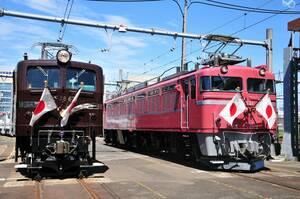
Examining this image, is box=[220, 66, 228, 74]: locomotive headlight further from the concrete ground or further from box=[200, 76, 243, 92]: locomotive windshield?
the concrete ground

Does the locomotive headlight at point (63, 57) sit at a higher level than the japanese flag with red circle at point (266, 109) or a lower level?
higher

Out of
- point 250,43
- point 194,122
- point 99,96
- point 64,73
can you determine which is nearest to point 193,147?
point 194,122

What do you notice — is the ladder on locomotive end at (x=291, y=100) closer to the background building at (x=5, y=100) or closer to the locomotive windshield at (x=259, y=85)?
the locomotive windshield at (x=259, y=85)

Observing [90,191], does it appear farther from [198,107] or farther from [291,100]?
[291,100]

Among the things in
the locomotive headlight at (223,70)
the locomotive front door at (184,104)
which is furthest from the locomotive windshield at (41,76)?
the locomotive headlight at (223,70)

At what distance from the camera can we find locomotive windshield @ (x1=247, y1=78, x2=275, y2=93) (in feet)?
54.4

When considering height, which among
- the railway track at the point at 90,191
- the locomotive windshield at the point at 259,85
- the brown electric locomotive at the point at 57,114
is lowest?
the railway track at the point at 90,191

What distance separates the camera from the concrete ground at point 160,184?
35.6 feet

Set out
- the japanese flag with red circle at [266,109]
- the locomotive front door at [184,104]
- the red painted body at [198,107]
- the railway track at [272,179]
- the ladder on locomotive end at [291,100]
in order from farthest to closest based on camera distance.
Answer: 1. the ladder on locomotive end at [291,100]
2. the locomotive front door at [184,104]
3. the japanese flag with red circle at [266,109]
4. the red painted body at [198,107]
5. the railway track at [272,179]

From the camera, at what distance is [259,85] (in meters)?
16.8

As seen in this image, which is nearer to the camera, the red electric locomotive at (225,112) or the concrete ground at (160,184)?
the concrete ground at (160,184)

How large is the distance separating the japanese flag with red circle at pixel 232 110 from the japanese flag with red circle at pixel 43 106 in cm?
554

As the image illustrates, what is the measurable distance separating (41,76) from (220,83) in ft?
19.2

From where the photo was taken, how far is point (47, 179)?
1339cm
